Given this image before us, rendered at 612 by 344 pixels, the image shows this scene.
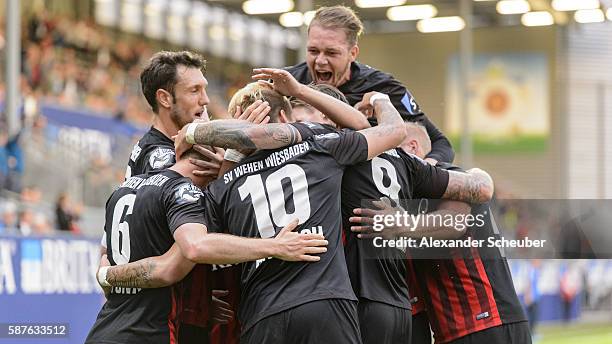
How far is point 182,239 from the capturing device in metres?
4.48

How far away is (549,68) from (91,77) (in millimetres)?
9434

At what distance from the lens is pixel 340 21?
19.2 ft

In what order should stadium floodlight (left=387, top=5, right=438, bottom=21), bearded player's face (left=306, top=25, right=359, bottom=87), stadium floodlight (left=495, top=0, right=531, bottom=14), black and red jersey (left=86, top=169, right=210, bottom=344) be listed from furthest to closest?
stadium floodlight (left=495, top=0, right=531, bottom=14) → stadium floodlight (left=387, top=5, right=438, bottom=21) → bearded player's face (left=306, top=25, right=359, bottom=87) → black and red jersey (left=86, top=169, right=210, bottom=344)

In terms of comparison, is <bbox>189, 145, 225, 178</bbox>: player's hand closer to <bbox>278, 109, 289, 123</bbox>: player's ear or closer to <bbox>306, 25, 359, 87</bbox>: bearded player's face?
<bbox>278, 109, 289, 123</bbox>: player's ear

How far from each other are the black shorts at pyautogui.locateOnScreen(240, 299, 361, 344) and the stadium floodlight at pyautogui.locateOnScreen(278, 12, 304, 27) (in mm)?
11806

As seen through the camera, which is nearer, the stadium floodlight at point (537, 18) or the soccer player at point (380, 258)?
the soccer player at point (380, 258)

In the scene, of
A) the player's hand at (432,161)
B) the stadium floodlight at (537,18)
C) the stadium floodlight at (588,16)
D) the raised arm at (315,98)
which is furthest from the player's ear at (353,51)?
the stadium floodlight at (537,18)

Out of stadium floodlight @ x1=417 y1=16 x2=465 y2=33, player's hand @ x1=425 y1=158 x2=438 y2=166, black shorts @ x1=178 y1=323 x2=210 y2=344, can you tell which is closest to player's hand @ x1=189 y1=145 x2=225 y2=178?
black shorts @ x1=178 y1=323 x2=210 y2=344

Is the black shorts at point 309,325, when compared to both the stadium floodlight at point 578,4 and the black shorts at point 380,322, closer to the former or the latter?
the black shorts at point 380,322

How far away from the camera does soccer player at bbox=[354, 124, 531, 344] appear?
5363 millimetres

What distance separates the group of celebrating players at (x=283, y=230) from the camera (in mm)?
4520

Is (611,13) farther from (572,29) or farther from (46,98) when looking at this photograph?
(46,98)

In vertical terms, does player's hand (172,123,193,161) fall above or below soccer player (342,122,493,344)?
above

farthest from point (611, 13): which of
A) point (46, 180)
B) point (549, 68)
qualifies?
point (46, 180)
